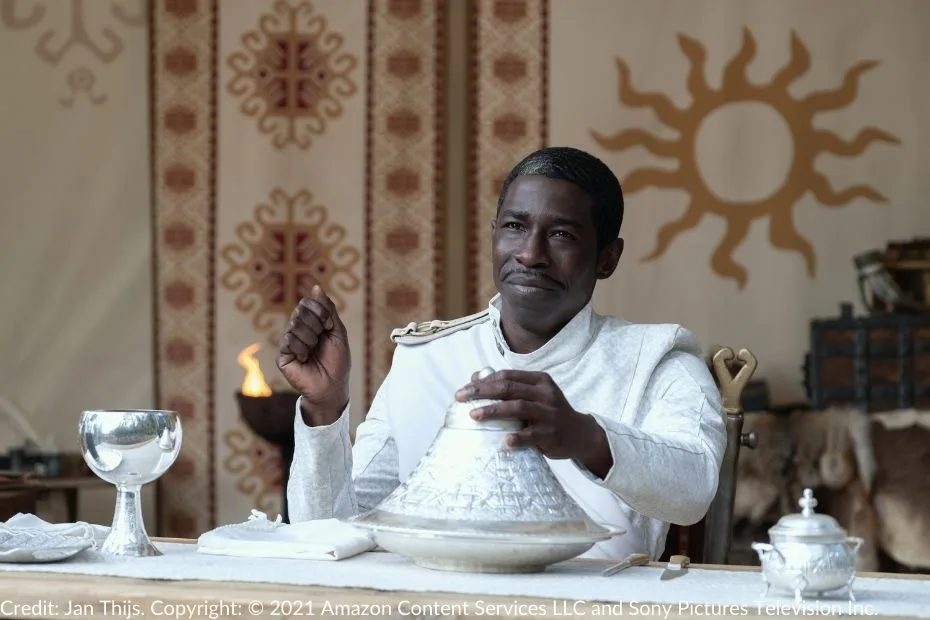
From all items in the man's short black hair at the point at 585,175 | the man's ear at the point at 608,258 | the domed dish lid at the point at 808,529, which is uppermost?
the man's short black hair at the point at 585,175

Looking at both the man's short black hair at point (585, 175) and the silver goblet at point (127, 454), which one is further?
the man's short black hair at point (585, 175)

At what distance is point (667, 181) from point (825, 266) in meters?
0.64

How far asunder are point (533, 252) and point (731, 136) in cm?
283

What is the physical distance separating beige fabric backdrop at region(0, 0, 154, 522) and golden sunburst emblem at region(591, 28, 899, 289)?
180cm

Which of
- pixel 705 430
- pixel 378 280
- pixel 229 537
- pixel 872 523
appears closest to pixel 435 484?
pixel 229 537

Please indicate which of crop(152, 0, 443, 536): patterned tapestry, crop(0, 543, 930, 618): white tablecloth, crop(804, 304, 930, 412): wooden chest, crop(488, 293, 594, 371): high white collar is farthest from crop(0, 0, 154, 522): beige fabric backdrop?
crop(0, 543, 930, 618): white tablecloth

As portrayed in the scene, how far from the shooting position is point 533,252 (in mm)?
2529

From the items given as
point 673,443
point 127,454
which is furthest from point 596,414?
point 127,454

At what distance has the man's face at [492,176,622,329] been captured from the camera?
8.38 feet

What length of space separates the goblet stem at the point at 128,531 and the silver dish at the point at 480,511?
0.31m

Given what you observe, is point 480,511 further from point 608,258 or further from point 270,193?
point 270,193

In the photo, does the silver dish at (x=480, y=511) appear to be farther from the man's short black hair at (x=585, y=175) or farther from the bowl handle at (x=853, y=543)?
the man's short black hair at (x=585, y=175)

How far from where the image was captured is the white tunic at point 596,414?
224 cm

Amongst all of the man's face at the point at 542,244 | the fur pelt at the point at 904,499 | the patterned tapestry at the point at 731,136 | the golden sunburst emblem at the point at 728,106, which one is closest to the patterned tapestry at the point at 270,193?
the patterned tapestry at the point at 731,136
